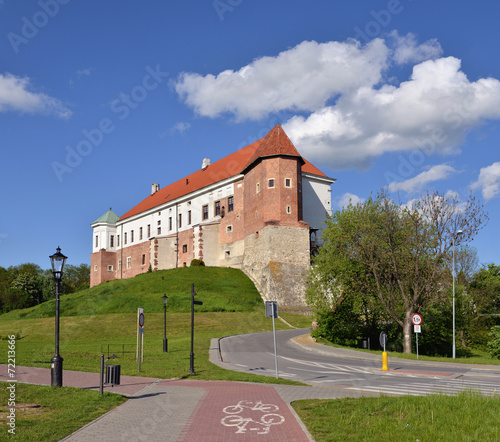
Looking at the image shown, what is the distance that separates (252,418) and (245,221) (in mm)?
49398

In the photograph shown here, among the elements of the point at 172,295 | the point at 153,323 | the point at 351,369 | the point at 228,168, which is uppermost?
the point at 228,168

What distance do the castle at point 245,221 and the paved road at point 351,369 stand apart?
72.1ft

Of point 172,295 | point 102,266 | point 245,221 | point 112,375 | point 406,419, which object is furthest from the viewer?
point 102,266

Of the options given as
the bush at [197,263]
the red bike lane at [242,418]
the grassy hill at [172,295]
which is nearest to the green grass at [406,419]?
the red bike lane at [242,418]

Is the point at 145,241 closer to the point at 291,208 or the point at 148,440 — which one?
the point at 291,208

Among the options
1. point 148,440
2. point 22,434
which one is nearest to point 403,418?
point 148,440

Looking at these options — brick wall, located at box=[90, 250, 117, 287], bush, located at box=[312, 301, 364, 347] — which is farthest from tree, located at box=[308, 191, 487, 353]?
brick wall, located at box=[90, 250, 117, 287]

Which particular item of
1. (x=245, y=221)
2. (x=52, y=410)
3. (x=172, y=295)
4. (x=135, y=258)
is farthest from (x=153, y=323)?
(x=135, y=258)

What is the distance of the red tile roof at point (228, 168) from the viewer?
2179 inches

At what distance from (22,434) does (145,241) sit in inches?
2823

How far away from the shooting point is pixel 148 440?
7680 millimetres

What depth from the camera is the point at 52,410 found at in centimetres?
1002

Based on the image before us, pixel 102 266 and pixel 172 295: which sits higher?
pixel 102 266

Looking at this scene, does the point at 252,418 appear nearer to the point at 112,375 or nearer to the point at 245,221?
the point at 112,375
